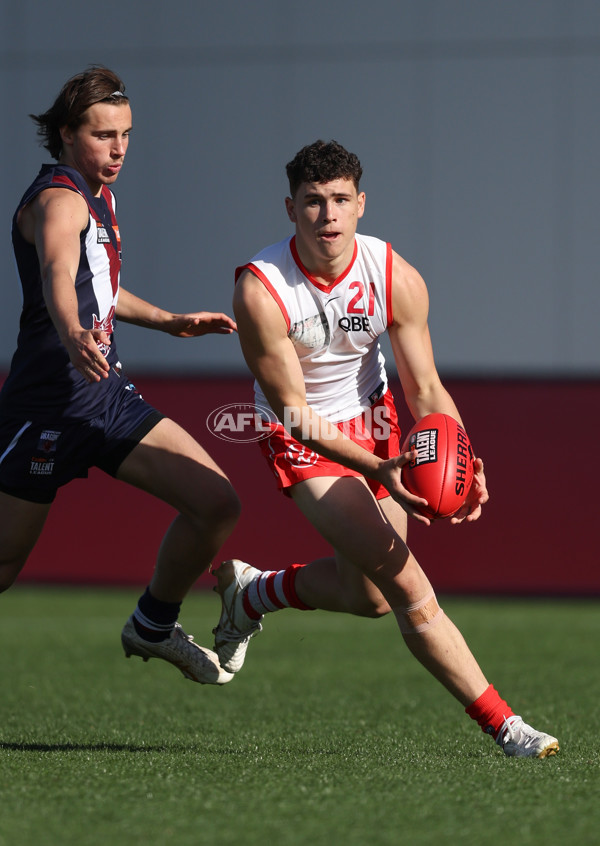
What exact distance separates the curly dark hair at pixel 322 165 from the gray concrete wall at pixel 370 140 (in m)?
8.20

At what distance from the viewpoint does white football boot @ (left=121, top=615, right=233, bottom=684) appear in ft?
15.5

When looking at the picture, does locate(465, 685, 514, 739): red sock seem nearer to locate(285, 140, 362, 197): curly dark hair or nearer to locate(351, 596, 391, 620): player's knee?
locate(351, 596, 391, 620): player's knee

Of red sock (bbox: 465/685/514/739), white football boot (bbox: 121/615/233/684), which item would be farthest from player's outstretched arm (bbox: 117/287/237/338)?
red sock (bbox: 465/685/514/739)

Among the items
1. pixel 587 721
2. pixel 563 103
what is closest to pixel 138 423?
pixel 587 721

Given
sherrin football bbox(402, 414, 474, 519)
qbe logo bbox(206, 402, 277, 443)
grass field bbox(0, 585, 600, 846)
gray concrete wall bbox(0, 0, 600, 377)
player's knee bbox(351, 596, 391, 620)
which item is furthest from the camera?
gray concrete wall bbox(0, 0, 600, 377)

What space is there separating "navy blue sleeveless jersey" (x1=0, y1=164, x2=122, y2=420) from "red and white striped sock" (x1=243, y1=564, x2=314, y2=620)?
3.60 ft

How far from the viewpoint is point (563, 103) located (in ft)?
40.8

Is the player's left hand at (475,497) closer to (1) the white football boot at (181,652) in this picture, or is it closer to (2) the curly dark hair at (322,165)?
(2) the curly dark hair at (322,165)

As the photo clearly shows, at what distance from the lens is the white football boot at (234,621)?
4965 mm

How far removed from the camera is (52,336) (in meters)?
4.31

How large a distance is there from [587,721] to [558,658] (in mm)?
2198

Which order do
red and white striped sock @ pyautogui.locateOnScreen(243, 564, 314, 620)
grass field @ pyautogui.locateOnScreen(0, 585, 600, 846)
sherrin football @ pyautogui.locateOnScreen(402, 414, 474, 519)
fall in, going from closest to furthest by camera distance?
grass field @ pyautogui.locateOnScreen(0, 585, 600, 846) → sherrin football @ pyautogui.locateOnScreen(402, 414, 474, 519) → red and white striped sock @ pyautogui.locateOnScreen(243, 564, 314, 620)

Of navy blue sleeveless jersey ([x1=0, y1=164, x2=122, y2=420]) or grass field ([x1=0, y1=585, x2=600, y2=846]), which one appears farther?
navy blue sleeveless jersey ([x1=0, y1=164, x2=122, y2=420])

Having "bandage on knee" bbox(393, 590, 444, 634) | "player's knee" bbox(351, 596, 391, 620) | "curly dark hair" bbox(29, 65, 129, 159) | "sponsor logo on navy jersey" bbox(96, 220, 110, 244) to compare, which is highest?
"curly dark hair" bbox(29, 65, 129, 159)
